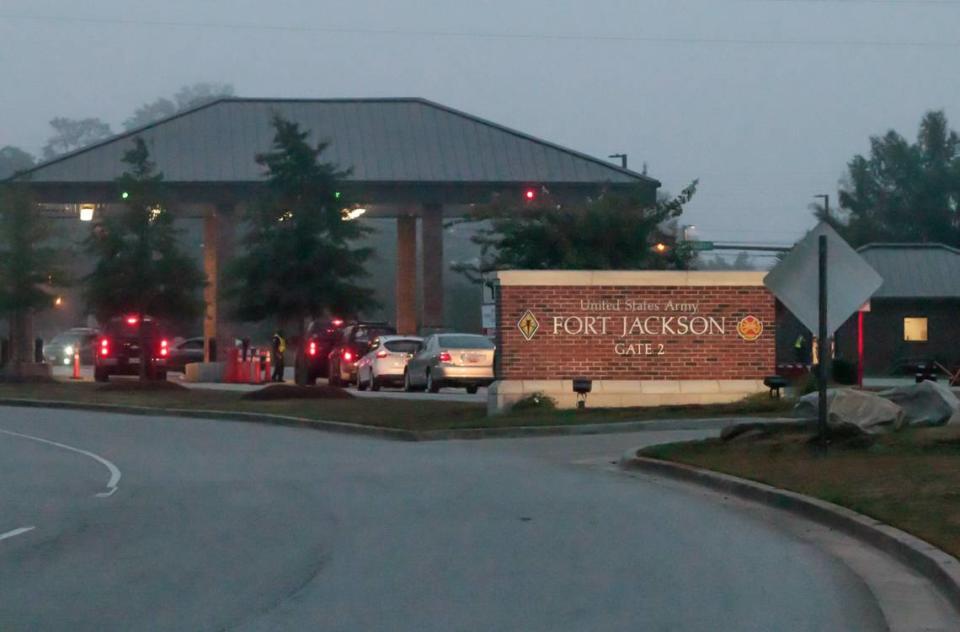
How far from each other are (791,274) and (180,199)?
3447cm

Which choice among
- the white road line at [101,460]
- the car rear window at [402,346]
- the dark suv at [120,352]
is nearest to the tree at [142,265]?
the dark suv at [120,352]

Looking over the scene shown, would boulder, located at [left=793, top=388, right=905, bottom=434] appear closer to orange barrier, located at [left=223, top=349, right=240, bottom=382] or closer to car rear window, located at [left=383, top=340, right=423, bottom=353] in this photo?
car rear window, located at [left=383, top=340, right=423, bottom=353]

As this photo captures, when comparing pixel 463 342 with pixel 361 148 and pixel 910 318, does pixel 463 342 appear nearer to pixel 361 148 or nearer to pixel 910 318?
pixel 361 148

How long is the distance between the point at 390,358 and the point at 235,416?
831 centimetres

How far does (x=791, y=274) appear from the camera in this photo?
684 inches

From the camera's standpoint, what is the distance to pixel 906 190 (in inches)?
3226

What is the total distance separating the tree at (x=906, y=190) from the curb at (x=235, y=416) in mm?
52925

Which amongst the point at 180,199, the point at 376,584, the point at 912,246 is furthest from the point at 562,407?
the point at 912,246

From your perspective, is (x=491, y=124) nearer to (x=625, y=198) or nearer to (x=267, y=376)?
(x=267, y=376)

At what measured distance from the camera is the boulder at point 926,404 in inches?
784

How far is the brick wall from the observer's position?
86.8 ft

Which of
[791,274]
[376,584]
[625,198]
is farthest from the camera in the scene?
[625,198]

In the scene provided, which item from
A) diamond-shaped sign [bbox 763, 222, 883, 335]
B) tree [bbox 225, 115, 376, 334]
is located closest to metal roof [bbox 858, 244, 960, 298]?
tree [bbox 225, 115, 376, 334]

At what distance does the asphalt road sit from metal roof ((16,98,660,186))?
3007 centimetres
